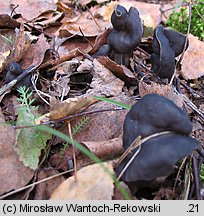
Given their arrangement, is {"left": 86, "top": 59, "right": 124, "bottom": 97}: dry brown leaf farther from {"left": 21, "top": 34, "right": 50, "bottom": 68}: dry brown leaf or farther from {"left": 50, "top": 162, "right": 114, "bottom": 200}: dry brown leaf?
{"left": 50, "top": 162, "right": 114, "bottom": 200}: dry brown leaf

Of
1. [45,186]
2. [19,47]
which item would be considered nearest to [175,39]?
[19,47]

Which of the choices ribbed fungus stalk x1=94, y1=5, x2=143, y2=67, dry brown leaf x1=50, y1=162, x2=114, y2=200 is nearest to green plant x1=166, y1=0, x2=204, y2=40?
ribbed fungus stalk x1=94, y1=5, x2=143, y2=67

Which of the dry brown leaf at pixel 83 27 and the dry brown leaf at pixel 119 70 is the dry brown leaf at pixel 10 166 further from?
the dry brown leaf at pixel 83 27

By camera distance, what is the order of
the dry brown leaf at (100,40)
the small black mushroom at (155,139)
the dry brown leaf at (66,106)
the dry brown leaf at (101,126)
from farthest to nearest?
the dry brown leaf at (100,40)
the dry brown leaf at (101,126)
the dry brown leaf at (66,106)
the small black mushroom at (155,139)

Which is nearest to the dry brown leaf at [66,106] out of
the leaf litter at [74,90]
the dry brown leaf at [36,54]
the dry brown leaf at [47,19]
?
the leaf litter at [74,90]

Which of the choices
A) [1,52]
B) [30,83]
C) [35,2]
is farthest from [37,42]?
[35,2]

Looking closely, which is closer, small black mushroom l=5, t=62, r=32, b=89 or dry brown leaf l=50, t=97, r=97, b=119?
dry brown leaf l=50, t=97, r=97, b=119
